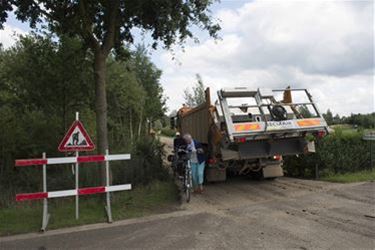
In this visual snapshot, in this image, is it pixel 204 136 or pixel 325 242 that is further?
pixel 204 136

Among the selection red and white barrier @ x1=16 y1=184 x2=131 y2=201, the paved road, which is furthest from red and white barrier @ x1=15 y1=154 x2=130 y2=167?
the paved road

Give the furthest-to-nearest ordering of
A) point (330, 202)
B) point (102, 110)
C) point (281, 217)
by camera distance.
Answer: point (102, 110)
point (330, 202)
point (281, 217)

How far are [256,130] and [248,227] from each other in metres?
3.03

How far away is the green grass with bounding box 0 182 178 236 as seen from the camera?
7777 mm

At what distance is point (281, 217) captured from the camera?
769cm

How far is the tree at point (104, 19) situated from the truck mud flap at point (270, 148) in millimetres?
3496

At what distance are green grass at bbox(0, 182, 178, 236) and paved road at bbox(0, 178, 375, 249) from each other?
0.42 meters

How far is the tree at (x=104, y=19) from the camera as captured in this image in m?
9.57

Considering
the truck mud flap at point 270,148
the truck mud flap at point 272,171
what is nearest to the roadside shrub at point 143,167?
the truck mud flap at point 272,171

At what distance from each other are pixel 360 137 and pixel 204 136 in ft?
17.7

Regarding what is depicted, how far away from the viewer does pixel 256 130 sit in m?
9.50

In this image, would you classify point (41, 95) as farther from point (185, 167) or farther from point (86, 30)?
point (185, 167)

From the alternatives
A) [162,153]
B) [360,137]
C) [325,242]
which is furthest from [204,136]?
[325,242]

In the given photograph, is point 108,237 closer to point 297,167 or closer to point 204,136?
point 204,136
